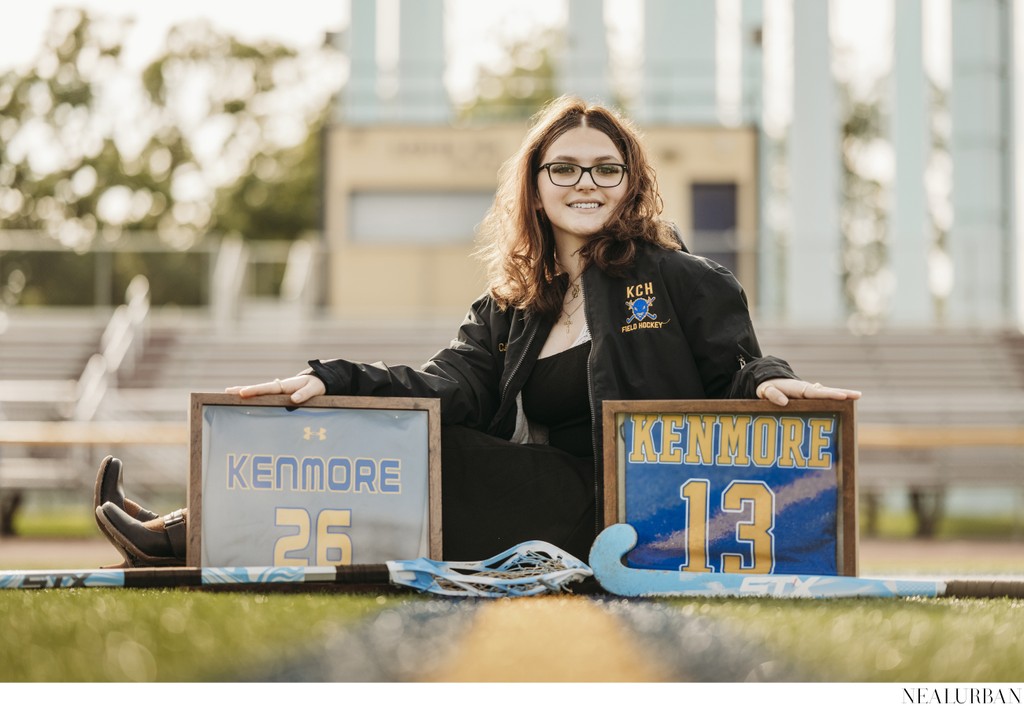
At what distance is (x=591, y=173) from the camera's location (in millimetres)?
3459

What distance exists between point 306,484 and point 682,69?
15698mm

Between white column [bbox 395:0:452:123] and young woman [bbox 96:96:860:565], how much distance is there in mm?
14965

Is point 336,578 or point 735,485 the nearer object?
point 336,578

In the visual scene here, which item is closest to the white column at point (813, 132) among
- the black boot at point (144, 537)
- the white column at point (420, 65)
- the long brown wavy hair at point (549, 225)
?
the white column at point (420, 65)

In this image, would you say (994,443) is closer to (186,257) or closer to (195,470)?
(195,470)

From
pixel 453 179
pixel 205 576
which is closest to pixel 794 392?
pixel 205 576

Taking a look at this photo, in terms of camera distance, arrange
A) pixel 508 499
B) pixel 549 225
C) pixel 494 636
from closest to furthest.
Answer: pixel 494 636 → pixel 508 499 → pixel 549 225

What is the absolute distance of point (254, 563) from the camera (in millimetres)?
3039

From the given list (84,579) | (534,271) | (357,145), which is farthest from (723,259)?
(84,579)

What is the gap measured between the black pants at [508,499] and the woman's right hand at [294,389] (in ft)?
1.32

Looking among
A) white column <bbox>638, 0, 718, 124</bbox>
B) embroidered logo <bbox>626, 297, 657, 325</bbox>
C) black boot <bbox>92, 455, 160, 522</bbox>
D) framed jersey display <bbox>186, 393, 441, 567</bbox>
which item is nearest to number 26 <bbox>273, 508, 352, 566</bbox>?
framed jersey display <bbox>186, 393, 441, 567</bbox>

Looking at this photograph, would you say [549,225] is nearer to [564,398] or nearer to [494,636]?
[564,398]

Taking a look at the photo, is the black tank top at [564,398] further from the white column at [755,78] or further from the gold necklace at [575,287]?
Answer: the white column at [755,78]

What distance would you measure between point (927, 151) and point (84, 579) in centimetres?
1716
